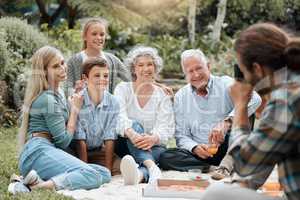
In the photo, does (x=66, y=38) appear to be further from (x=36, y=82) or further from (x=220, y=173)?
(x=220, y=173)

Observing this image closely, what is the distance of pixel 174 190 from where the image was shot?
425 cm

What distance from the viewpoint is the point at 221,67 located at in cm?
1213

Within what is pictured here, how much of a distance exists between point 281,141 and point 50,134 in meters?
2.73

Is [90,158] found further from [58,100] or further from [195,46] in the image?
[195,46]

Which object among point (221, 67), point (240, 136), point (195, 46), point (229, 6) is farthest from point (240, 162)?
point (229, 6)

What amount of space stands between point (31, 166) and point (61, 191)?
45 centimetres

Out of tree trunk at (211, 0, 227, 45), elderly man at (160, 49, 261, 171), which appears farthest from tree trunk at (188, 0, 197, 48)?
elderly man at (160, 49, 261, 171)

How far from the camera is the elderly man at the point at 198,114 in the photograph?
530cm

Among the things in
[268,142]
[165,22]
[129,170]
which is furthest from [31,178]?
[165,22]

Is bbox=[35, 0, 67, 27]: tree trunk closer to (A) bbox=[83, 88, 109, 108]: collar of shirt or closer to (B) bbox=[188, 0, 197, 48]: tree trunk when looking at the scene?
(B) bbox=[188, 0, 197, 48]: tree trunk

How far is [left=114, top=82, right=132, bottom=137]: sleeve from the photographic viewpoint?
5.22 metres

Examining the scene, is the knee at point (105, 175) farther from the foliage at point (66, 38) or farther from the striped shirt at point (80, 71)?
the foliage at point (66, 38)

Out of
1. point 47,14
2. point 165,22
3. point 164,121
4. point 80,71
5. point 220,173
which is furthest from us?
point 165,22

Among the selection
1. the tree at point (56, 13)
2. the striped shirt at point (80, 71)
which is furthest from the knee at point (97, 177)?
the tree at point (56, 13)
